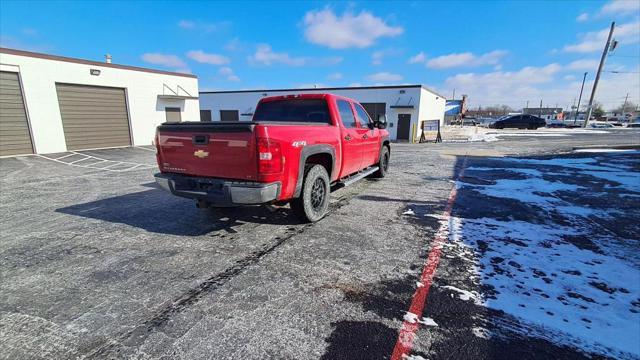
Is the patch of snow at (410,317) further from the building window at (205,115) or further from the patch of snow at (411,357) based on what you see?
the building window at (205,115)

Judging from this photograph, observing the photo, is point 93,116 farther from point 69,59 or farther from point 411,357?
point 411,357

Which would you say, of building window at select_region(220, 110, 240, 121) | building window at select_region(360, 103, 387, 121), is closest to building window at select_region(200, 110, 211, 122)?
building window at select_region(220, 110, 240, 121)


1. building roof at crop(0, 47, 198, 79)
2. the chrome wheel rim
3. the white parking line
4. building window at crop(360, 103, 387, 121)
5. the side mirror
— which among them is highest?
building roof at crop(0, 47, 198, 79)

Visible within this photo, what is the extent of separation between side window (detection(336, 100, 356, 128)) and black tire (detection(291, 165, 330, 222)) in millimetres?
1406

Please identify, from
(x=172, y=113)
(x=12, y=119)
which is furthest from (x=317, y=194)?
(x=172, y=113)

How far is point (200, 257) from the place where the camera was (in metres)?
3.52

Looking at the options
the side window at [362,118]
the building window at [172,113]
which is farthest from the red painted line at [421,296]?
the building window at [172,113]

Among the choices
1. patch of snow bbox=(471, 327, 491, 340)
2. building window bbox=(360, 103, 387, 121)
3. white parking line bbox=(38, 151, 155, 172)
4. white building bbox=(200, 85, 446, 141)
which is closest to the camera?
A: patch of snow bbox=(471, 327, 491, 340)

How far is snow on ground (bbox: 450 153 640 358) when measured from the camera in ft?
7.56

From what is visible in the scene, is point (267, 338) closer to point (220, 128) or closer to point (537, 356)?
point (537, 356)

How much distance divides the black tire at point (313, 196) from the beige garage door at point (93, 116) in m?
14.2

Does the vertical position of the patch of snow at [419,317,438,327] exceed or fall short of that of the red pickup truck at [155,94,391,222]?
it falls short

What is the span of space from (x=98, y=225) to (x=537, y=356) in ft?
18.5

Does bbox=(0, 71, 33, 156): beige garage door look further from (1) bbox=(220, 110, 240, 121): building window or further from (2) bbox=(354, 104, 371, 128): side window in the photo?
(1) bbox=(220, 110, 240, 121): building window
